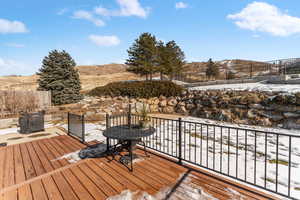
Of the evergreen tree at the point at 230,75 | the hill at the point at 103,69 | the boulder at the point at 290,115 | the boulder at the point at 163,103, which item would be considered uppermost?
the hill at the point at 103,69

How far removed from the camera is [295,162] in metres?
3.51

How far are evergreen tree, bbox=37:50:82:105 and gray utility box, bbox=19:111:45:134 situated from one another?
6404 millimetres

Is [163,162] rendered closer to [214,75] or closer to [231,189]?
[231,189]

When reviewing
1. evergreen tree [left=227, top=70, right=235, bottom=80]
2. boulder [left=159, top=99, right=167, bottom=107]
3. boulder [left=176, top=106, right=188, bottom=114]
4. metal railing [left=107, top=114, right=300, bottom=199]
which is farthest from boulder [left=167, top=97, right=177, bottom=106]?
evergreen tree [left=227, top=70, right=235, bottom=80]

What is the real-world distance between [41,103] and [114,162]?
965 cm

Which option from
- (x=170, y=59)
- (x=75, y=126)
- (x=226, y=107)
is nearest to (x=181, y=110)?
(x=226, y=107)

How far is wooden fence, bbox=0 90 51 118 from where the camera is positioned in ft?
27.1

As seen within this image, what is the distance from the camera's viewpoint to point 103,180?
2.40 m

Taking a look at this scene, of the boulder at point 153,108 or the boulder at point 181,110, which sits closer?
the boulder at point 181,110

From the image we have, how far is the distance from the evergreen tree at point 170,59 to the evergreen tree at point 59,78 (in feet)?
33.0

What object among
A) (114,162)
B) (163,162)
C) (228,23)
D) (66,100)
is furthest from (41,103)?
(228,23)

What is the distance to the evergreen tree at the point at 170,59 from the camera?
61.0ft

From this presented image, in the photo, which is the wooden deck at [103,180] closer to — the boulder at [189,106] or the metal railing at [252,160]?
the metal railing at [252,160]

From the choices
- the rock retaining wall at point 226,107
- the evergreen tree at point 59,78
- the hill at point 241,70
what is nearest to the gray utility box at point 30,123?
the rock retaining wall at point 226,107
